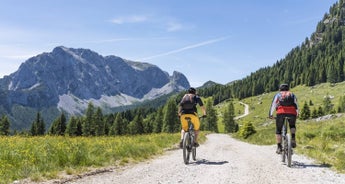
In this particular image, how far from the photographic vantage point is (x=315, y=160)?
15.8 metres

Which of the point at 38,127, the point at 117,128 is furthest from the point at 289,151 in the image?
the point at 117,128

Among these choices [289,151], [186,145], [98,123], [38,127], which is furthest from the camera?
[98,123]

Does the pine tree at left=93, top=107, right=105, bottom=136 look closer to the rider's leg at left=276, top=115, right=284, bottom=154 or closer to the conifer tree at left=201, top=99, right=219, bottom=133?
the conifer tree at left=201, top=99, right=219, bottom=133

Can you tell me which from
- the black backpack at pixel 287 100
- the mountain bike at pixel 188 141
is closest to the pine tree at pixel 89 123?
the mountain bike at pixel 188 141

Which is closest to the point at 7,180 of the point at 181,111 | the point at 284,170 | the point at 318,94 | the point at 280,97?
the point at 181,111

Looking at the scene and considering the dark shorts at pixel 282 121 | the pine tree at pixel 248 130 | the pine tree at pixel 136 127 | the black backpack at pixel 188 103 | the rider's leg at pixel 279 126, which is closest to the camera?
the dark shorts at pixel 282 121

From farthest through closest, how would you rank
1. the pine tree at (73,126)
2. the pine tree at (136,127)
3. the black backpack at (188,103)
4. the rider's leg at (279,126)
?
the pine tree at (136,127) < the pine tree at (73,126) < the black backpack at (188,103) < the rider's leg at (279,126)

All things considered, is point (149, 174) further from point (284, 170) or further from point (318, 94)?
point (318, 94)

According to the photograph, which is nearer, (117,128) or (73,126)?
(73,126)

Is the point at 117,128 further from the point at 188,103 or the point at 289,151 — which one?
the point at 289,151

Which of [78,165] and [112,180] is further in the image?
[78,165]

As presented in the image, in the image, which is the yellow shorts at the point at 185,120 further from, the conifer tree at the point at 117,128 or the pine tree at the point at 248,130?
the conifer tree at the point at 117,128

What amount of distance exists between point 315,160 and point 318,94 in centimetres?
15904

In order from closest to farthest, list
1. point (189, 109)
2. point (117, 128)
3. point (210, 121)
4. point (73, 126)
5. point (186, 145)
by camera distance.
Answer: point (186, 145) < point (189, 109) < point (73, 126) < point (117, 128) < point (210, 121)
